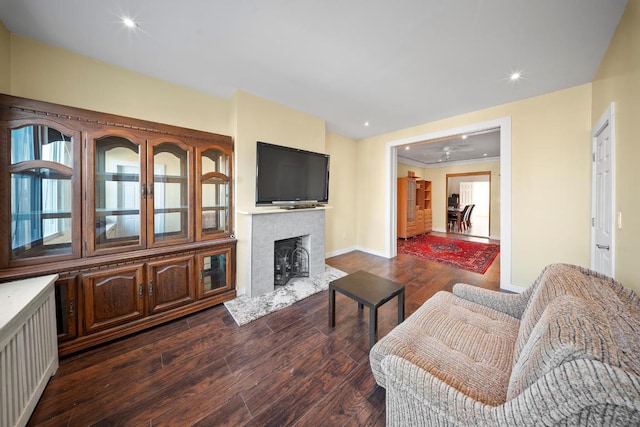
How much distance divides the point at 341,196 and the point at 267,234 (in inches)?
89.8

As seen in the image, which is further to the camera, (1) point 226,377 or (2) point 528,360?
(1) point 226,377

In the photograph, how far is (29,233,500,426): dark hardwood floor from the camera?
1.32 metres

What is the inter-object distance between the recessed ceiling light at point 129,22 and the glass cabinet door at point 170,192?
932 mm

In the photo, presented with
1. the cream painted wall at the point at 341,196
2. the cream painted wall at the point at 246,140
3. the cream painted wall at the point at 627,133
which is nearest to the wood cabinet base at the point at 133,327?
the cream painted wall at the point at 246,140

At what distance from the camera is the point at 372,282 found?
216 cm

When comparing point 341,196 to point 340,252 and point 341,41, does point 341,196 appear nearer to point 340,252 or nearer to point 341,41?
point 340,252

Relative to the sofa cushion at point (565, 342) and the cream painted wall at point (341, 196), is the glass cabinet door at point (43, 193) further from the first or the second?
the cream painted wall at point (341, 196)

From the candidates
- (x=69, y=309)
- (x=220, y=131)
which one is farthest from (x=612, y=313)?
(x=220, y=131)

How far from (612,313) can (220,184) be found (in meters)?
3.12

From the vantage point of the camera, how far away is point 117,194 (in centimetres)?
208

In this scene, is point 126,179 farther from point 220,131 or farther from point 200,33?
point 200,33

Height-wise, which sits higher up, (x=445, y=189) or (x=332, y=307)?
(x=445, y=189)

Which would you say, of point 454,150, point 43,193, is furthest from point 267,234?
point 454,150

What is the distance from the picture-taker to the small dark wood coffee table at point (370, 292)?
1736 mm
